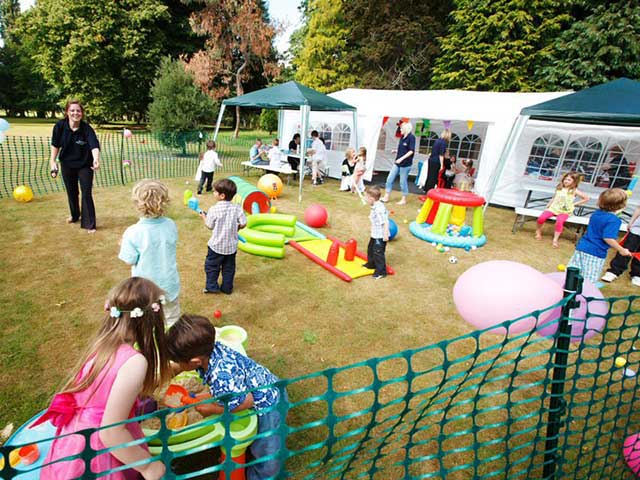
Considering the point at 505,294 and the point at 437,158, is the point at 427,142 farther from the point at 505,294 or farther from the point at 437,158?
the point at 505,294

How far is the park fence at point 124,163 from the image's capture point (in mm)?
10305

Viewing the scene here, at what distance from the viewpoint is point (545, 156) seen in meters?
10.6

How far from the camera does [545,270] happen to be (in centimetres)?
662

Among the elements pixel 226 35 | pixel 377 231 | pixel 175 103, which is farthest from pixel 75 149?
pixel 226 35

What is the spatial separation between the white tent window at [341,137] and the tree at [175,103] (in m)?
6.88

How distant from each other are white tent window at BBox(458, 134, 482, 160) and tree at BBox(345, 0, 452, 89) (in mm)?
13543

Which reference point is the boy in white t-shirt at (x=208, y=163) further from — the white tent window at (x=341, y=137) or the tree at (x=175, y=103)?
the tree at (x=175, y=103)

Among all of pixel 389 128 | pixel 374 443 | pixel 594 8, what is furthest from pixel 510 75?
pixel 374 443

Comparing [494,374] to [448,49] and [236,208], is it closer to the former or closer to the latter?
[236,208]

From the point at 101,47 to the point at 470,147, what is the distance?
2503cm

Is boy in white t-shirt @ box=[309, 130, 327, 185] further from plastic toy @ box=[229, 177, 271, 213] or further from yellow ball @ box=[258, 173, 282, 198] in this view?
plastic toy @ box=[229, 177, 271, 213]

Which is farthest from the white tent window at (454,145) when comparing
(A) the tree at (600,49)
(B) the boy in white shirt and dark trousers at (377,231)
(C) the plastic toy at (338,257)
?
(B) the boy in white shirt and dark trousers at (377,231)

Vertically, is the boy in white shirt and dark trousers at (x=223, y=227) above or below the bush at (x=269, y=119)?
below

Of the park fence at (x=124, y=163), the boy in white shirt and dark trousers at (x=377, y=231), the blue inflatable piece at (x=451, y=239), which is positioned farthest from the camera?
the park fence at (x=124, y=163)
